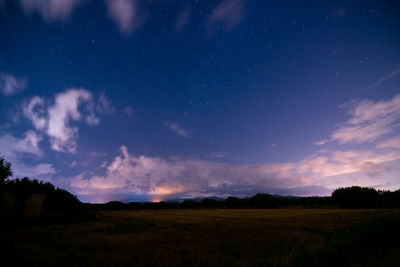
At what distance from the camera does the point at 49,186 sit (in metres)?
39.6

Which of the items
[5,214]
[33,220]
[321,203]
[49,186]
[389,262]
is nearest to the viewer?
[389,262]

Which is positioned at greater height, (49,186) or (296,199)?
(49,186)

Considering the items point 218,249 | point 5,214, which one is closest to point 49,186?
point 5,214

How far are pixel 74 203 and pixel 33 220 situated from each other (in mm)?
25873

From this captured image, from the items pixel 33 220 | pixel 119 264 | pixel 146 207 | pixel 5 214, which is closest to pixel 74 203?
pixel 5 214

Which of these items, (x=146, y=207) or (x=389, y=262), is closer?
(x=389, y=262)

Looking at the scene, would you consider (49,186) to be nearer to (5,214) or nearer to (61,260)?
(5,214)

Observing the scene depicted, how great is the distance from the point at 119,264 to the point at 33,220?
60.7 ft

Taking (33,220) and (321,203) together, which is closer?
(33,220)

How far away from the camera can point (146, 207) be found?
74.1 metres

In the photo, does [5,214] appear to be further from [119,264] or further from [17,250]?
[119,264]

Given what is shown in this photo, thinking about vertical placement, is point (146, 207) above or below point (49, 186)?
below

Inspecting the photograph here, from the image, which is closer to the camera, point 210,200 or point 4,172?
point 4,172

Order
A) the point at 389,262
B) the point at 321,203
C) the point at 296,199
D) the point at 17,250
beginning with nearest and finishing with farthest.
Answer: the point at 389,262 → the point at 17,250 → the point at 321,203 → the point at 296,199
